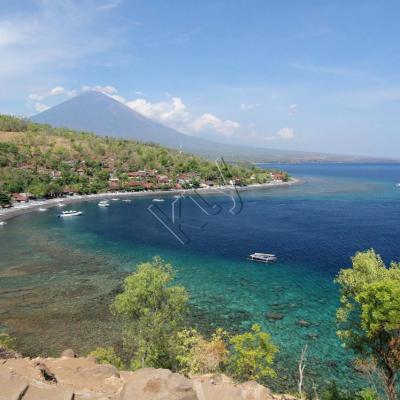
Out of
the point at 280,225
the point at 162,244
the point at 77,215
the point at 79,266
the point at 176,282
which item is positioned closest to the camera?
the point at 176,282

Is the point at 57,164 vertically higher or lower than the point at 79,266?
higher

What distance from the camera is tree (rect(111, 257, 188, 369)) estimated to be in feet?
89.0

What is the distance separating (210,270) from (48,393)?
43.8 meters

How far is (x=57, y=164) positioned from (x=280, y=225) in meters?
114

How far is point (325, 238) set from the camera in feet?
257

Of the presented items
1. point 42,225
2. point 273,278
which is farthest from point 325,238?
point 42,225

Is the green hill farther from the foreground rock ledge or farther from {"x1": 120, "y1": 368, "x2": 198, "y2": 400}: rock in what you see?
{"x1": 120, "y1": 368, "x2": 198, "y2": 400}: rock

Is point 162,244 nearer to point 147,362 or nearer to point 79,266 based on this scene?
point 79,266

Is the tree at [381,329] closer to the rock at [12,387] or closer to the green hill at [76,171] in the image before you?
the rock at [12,387]

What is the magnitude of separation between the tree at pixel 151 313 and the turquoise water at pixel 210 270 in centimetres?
950

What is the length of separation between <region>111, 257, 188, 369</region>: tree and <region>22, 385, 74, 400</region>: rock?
10.8 meters

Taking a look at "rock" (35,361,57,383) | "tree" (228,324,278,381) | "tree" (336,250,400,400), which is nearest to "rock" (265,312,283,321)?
"tree" (228,324,278,381)

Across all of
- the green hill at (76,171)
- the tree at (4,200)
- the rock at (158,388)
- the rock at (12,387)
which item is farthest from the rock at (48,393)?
the green hill at (76,171)

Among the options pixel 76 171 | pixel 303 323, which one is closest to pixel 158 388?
pixel 303 323
